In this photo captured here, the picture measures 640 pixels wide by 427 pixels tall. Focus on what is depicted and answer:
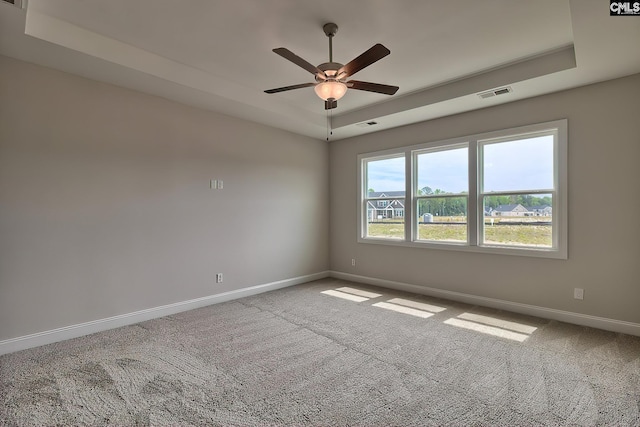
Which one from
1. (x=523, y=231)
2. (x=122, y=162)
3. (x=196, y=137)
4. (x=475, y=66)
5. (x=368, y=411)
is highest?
(x=475, y=66)

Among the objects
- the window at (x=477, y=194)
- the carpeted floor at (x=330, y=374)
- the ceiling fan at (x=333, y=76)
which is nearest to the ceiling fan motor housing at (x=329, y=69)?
the ceiling fan at (x=333, y=76)

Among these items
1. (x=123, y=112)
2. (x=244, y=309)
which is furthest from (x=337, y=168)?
(x=123, y=112)

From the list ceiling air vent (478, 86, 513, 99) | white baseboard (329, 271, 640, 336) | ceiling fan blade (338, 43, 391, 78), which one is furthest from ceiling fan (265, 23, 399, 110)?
white baseboard (329, 271, 640, 336)

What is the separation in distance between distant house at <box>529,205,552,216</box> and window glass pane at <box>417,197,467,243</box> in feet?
2.71

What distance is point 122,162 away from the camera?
3525mm

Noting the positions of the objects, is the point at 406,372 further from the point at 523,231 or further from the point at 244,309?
the point at 523,231

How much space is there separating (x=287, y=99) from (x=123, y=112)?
6.92 feet

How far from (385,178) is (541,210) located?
7.72 ft

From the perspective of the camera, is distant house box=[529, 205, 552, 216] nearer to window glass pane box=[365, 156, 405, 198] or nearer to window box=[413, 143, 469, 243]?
window box=[413, 143, 469, 243]

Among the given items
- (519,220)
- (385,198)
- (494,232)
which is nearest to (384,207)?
(385,198)

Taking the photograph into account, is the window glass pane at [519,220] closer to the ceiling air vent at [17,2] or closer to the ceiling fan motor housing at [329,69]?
the ceiling fan motor housing at [329,69]

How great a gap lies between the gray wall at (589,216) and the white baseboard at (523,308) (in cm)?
6

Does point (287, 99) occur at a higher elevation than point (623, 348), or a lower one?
higher

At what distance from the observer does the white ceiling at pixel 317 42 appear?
8.12 ft
